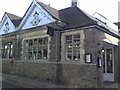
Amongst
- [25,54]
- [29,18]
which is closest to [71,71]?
[25,54]

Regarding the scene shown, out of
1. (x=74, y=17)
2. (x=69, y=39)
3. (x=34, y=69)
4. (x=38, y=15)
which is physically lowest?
(x=34, y=69)

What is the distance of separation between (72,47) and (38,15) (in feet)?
16.2

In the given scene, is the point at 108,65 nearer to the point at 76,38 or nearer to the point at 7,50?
the point at 76,38

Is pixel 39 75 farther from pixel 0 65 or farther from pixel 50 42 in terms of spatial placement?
pixel 0 65

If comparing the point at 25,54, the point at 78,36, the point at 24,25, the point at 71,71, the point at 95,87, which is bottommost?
the point at 95,87

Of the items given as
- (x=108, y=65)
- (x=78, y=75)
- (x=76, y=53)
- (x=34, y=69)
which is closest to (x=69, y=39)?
(x=76, y=53)

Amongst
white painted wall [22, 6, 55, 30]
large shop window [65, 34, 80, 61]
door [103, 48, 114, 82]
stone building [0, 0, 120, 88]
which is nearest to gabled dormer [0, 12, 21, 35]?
stone building [0, 0, 120, 88]

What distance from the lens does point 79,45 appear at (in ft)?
42.6

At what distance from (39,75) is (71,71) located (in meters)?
3.32

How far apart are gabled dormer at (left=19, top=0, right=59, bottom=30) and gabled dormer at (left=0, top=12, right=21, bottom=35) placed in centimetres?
207

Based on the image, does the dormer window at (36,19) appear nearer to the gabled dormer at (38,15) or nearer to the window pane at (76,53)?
the gabled dormer at (38,15)

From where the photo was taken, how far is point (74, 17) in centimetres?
1506

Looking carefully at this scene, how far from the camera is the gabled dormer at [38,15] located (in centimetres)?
1531

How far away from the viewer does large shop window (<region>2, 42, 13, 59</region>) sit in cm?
1992
